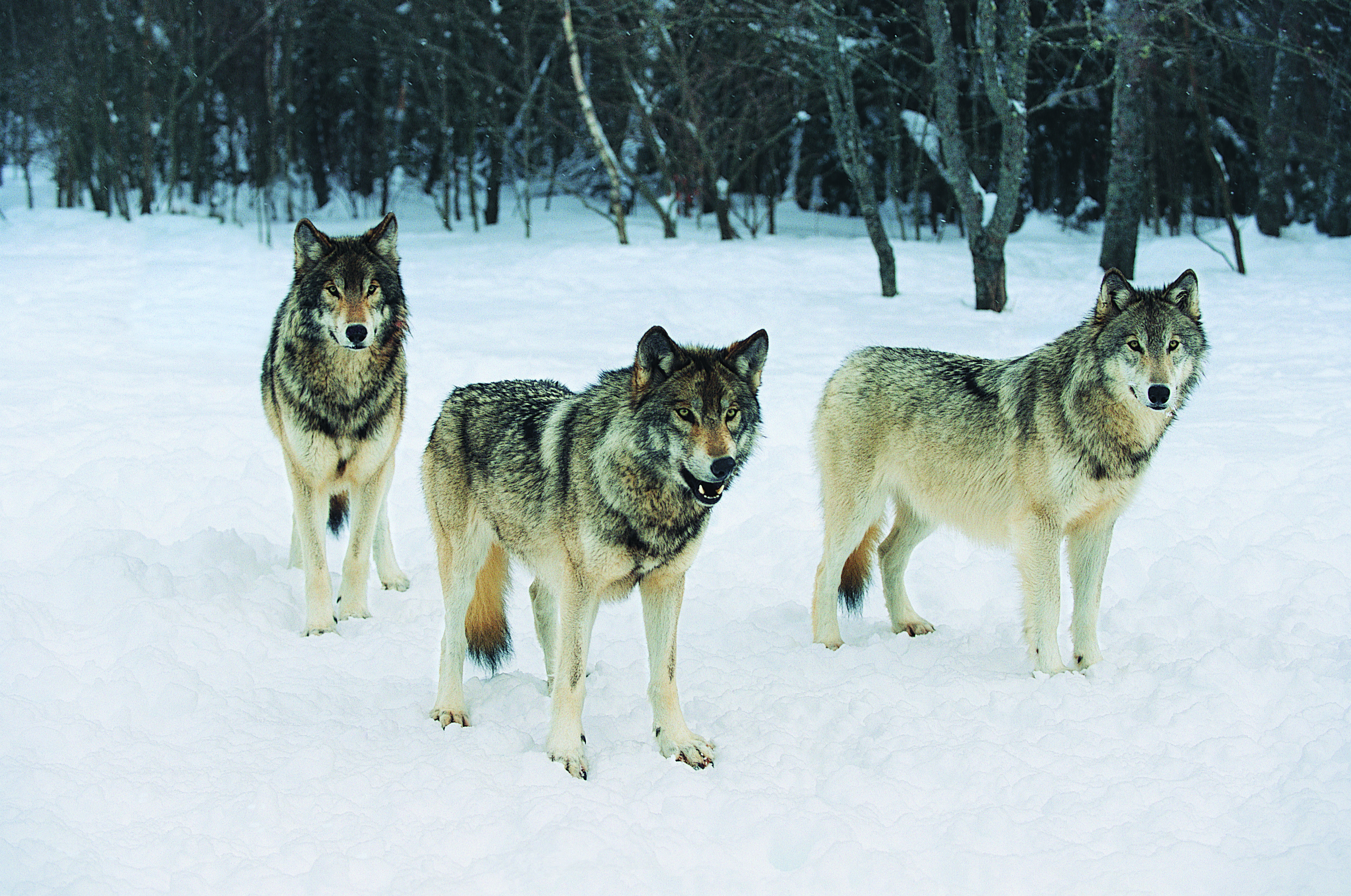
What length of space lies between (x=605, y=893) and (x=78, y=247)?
1872 centimetres

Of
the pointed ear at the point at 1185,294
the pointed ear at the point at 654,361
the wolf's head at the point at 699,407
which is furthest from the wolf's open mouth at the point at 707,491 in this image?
the pointed ear at the point at 1185,294

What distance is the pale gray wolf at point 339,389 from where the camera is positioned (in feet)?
16.4

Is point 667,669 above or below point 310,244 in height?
below

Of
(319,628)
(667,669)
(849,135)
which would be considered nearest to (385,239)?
(319,628)

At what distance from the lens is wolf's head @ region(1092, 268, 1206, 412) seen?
422cm

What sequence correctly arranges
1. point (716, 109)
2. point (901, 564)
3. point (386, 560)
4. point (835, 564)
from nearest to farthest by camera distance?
point (835, 564) → point (901, 564) → point (386, 560) → point (716, 109)

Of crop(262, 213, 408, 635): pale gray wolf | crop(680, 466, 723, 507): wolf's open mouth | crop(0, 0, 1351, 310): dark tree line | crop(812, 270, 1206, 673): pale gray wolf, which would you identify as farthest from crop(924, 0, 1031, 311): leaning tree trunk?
crop(680, 466, 723, 507): wolf's open mouth

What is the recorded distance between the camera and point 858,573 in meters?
5.28

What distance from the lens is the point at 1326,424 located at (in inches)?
282

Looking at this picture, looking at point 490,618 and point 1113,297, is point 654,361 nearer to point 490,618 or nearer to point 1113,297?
point 490,618

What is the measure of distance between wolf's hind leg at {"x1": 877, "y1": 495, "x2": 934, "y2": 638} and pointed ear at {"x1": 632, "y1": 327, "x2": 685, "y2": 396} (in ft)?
7.04

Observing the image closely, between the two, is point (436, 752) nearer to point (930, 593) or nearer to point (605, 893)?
point (605, 893)

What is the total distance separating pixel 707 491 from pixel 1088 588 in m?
2.30

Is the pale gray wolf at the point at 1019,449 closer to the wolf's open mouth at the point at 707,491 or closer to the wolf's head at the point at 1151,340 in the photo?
the wolf's head at the point at 1151,340
